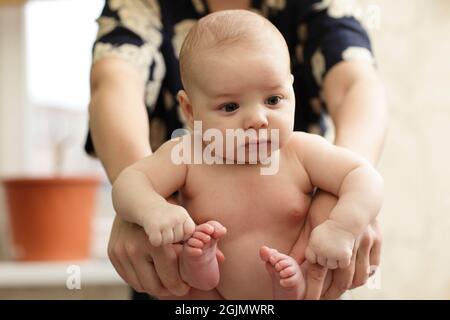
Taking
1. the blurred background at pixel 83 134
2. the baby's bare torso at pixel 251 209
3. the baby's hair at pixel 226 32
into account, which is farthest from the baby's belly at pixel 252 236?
the blurred background at pixel 83 134

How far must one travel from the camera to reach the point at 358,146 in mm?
580

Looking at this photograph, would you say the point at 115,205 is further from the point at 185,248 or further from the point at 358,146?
the point at 358,146

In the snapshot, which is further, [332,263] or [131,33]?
[131,33]

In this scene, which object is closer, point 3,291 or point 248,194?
point 248,194

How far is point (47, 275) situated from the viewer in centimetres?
133

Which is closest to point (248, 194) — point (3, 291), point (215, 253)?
point (215, 253)

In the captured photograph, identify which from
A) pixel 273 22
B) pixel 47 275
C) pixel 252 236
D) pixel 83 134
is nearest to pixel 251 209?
pixel 252 236

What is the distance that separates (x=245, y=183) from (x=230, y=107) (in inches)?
2.7

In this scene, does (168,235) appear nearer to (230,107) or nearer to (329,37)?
(230,107)

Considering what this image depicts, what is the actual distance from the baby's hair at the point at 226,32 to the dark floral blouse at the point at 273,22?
225 mm

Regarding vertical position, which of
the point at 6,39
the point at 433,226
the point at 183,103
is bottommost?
the point at 433,226

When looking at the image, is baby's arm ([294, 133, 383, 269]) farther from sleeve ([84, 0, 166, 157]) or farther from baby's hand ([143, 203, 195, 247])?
sleeve ([84, 0, 166, 157])

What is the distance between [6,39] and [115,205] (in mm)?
1288

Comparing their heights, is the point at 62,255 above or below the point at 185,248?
below
